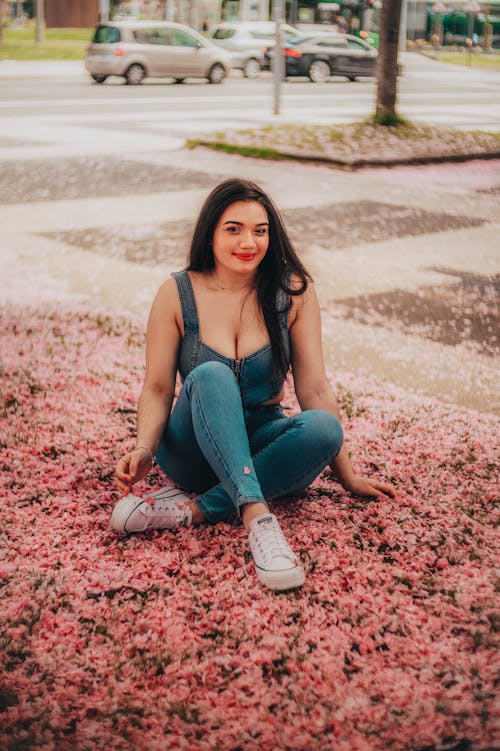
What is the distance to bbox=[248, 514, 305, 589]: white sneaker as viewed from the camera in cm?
293

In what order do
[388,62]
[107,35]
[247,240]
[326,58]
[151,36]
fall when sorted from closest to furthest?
1. [247,240]
2. [388,62]
3. [107,35]
4. [151,36]
5. [326,58]

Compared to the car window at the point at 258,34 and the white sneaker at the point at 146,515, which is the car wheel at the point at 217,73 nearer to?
the car window at the point at 258,34

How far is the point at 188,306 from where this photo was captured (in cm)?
331

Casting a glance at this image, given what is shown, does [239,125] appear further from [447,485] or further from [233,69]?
[233,69]

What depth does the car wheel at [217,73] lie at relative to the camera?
26.5 m

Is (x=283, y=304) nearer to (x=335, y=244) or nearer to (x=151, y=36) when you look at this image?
(x=335, y=244)

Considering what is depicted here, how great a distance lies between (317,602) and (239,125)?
14.5 m

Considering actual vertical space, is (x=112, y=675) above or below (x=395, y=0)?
below

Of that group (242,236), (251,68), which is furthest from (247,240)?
(251,68)

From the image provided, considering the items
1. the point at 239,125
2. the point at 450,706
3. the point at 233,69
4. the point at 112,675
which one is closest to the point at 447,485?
the point at 450,706

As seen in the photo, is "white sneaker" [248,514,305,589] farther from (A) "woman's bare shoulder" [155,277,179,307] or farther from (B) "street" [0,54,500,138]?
(B) "street" [0,54,500,138]

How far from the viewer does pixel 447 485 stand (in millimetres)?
3760

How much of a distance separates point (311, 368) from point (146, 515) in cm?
81

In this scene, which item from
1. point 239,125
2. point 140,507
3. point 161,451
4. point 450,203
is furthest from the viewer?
point 239,125
